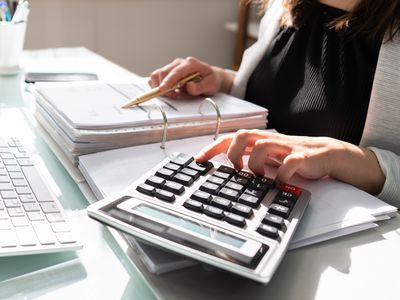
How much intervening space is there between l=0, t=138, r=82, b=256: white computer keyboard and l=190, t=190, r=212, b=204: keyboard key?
0.12 meters

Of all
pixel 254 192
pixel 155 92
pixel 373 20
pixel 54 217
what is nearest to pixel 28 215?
pixel 54 217

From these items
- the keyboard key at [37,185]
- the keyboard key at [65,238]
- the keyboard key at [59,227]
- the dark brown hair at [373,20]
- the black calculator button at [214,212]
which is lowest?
the keyboard key at [37,185]

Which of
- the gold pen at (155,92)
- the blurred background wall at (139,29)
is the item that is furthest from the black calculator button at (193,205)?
the blurred background wall at (139,29)

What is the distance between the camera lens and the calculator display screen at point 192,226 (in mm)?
449

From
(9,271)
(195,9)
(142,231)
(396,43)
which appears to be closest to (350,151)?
(396,43)

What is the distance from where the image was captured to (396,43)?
78cm

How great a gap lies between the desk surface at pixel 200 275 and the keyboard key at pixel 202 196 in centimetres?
7

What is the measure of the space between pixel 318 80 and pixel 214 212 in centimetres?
49

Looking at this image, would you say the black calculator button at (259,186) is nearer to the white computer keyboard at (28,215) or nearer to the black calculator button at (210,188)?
the black calculator button at (210,188)

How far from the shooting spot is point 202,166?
59 cm

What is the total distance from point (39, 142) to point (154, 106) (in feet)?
0.62

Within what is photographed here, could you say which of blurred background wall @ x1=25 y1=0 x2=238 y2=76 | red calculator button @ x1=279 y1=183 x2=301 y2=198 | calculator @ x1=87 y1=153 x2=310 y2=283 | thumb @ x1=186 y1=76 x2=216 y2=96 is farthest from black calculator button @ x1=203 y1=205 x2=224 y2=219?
blurred background wall @ x1=25 y1=0 x2=238 y2=76

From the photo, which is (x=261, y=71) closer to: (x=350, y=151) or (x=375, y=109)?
(x=375, y=109)

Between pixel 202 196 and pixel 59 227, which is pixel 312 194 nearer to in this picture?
pixel 202 196
